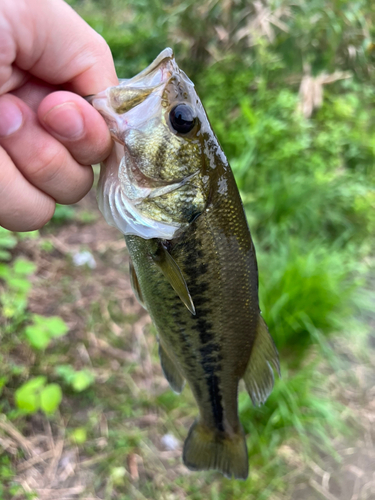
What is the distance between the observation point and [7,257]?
2828 mm

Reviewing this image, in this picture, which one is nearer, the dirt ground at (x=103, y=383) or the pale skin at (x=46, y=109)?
the pale skin at (x=46, y=109)

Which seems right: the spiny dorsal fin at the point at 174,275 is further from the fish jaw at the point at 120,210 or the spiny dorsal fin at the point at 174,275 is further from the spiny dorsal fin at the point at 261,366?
the spiny dorsal fin at the point at 261,366

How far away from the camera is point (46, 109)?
101 cm

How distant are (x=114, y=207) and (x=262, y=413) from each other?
216cm

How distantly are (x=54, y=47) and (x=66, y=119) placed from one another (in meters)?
0.26

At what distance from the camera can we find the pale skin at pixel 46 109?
3.30 feet

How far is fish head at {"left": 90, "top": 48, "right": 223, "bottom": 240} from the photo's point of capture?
1074 millimetres

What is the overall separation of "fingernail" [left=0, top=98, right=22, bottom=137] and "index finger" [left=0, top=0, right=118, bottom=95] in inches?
3.0

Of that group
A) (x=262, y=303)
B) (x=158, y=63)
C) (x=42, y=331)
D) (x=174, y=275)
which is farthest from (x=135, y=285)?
(x=262, y=303)

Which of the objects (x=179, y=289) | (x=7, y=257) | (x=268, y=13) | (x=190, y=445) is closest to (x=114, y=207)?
(x=179, y=289)

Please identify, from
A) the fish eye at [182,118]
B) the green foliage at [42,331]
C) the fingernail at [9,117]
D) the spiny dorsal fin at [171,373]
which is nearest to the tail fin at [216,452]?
the spiny dorsal fin at [171,373]

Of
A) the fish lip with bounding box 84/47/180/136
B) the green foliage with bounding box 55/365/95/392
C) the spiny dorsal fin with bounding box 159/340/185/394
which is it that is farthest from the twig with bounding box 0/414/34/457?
the fish lip with bounding box 84/47/180/136

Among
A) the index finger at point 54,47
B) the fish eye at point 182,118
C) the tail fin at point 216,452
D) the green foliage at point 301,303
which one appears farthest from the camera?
the green foliage at point 301,303

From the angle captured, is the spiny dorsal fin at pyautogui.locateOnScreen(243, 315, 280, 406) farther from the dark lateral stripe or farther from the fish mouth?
the fish mouth
